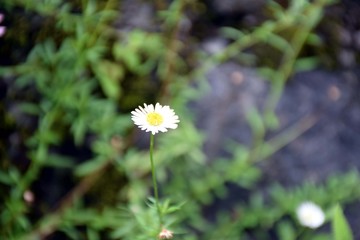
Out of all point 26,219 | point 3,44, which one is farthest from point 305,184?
point 3,44

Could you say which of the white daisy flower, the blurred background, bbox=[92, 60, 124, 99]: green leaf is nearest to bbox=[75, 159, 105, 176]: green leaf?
the blurred background

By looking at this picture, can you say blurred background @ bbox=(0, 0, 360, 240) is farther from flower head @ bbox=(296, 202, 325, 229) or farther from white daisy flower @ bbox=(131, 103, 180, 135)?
white daisy flower @ bbox=(131, 103, 180, 135)

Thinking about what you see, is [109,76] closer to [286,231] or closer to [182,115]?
[182,115]

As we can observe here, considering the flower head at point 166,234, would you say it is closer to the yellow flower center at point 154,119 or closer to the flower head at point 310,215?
the yellow flower center at point 154,119

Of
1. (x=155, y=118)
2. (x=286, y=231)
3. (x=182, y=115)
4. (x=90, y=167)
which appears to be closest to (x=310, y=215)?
(x=286, y=231)

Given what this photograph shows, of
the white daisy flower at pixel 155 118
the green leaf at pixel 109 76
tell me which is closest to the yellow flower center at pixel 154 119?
the white daisy flower at pixel 155 118

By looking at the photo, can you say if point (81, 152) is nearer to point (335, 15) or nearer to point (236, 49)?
point (236, 49)

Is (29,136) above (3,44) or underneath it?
underneath
